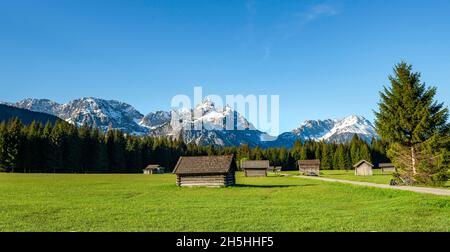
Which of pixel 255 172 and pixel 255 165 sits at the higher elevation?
pixel 255 165

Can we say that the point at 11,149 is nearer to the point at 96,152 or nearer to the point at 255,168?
the point at 96,152

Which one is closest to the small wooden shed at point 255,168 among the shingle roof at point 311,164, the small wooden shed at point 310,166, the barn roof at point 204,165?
the small wooden shed at point 310,166

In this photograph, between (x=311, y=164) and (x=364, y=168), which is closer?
(x=364, y=168)

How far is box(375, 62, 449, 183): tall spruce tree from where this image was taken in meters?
40.6

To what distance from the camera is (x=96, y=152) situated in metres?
132

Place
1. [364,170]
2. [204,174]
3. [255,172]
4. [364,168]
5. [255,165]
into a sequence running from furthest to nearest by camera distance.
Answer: [255,172] < [255,165] < [364,168] < [364,170] < [204,174]

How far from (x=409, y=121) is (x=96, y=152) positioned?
378ft

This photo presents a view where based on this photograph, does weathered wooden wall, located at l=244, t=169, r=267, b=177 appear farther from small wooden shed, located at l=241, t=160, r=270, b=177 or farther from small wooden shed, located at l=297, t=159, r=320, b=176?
small wooden shed, located at l=297, t=159, r=320, b=176

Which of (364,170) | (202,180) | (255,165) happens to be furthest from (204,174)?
(364,170)

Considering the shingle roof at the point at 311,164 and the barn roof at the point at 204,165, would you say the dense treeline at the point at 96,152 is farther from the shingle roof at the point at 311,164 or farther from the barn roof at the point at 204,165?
the barn roof at the point at 204,165

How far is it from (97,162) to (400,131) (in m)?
114

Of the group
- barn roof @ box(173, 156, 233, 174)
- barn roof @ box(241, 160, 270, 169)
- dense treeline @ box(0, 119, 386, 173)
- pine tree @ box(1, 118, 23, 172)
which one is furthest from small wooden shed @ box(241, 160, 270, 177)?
pine tree @ box(1, 118, 23, 172)

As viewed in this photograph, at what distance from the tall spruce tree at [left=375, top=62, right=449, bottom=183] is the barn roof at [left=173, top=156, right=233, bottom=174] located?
22.8 metres
